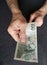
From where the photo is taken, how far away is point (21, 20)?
120cm

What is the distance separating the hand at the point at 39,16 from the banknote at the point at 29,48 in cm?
4

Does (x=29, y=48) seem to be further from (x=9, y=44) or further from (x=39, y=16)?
(x=39, y=16)

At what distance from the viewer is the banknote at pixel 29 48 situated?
1.07 m

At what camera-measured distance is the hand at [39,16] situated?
1221 millimetres

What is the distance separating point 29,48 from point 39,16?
0.92 ft

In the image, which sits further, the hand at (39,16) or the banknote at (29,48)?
the hand at (39,16)

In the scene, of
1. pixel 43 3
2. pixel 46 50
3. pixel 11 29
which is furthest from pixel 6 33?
pixel 43 3

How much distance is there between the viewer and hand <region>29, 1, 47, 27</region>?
4.01 ft

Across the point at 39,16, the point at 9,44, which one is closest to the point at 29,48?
the point at 9,44

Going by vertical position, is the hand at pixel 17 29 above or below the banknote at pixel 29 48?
above

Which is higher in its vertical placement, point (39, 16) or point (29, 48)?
point (39, 16)

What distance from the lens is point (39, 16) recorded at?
1249mm

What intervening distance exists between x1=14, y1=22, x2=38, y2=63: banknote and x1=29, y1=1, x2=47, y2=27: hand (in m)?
0.04

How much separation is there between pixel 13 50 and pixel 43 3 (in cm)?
56
